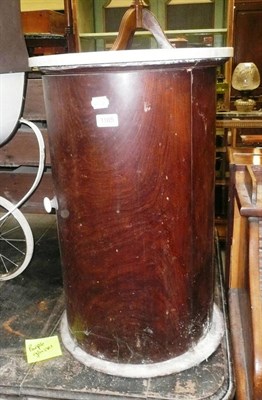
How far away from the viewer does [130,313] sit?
1.32 metres

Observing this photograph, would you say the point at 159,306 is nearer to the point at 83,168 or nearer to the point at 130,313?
the point at 130,313

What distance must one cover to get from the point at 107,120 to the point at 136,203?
0.26m

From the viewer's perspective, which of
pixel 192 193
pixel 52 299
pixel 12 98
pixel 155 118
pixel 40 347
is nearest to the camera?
pixel 155 118

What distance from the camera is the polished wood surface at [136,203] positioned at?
114 cm

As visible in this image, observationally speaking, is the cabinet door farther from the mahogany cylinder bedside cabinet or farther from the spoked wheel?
the mahogany cylinder bedside cabinet

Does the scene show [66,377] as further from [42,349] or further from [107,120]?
[107,120]

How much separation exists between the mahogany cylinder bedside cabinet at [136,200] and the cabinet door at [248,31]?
129 inches

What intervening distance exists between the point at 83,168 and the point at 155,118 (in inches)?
10.4

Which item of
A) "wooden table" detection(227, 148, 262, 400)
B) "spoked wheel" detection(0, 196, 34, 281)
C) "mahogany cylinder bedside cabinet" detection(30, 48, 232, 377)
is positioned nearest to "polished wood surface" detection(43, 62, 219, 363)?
"mahogany cylinder bedside cabinet" detection(30, 48, 232, 377)

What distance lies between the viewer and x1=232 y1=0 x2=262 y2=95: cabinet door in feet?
13.3

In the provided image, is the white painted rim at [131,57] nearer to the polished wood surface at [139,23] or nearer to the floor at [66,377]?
the polished wood surface at [139,23]

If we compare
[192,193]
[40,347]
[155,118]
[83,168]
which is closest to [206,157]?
[192,193]

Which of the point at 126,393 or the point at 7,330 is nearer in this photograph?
the point at 126,393

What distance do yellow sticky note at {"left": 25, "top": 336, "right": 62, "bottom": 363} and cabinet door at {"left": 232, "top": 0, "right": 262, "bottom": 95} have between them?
142 inches
